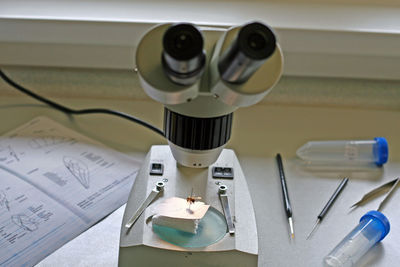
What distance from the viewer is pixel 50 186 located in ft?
2.27

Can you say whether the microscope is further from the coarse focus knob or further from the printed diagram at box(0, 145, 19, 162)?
the printed diagram at box(0, 145, 19, 162)

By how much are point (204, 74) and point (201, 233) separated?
0.20m

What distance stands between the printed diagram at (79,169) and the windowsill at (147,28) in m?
0.23

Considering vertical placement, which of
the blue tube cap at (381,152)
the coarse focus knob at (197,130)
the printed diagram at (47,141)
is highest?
the coarse focus knob at (197,130)

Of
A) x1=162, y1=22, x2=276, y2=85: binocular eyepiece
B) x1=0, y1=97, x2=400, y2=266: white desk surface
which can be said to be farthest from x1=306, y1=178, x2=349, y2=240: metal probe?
x1=162, y1=22, x2=276, y2=85: binocular eyepiece

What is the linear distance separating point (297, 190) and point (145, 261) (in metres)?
0.33

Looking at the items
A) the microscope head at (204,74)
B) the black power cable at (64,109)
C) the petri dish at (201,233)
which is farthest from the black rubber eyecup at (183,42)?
the black power cable at (64,109)

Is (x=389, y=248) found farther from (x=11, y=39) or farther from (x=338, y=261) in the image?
(x=11, y=39)

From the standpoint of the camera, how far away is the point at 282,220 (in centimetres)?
65

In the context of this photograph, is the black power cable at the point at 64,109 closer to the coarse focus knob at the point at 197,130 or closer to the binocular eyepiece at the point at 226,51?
the coarse focus knob at the point at 197,130

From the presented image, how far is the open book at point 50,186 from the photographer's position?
598 millimetres

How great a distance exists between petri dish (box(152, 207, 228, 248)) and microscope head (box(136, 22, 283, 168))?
0.28 feet

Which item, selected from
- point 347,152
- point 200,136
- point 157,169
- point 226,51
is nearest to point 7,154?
point 157,169

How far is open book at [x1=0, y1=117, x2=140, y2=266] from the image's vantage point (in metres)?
0.60
